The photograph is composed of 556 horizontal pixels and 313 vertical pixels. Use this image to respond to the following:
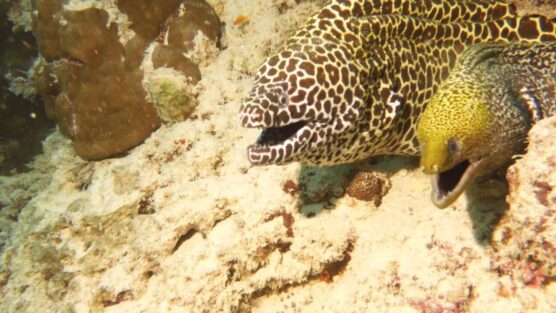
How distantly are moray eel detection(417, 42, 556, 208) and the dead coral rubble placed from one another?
386cm

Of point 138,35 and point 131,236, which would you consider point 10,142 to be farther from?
point 131,236

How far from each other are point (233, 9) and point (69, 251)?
4446mm

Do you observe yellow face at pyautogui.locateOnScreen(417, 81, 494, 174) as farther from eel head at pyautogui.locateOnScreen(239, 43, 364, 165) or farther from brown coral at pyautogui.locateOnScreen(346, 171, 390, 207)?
brown coral at pyautogui.locateOnScreen(346, 171, 390, 207)

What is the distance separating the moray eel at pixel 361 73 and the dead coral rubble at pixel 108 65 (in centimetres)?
269

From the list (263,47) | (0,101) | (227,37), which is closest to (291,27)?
(263,47)

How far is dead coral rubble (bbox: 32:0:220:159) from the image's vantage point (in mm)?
5773

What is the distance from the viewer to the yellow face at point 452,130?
241 cm

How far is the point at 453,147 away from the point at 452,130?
107 mm

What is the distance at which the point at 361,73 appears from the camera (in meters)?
3.51

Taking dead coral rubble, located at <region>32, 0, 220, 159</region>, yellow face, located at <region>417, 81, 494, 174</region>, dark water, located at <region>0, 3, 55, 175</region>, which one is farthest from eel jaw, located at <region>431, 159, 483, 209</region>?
dark water, located at <region>0, 3, 55, 175</region>

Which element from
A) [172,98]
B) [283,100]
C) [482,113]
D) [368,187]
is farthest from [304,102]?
[172,98]

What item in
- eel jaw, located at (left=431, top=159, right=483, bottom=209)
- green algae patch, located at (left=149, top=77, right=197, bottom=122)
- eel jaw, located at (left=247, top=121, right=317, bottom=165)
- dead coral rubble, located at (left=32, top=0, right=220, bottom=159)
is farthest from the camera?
dead coral rubble, located at (left=32, top=0, right=220, bottom=159)

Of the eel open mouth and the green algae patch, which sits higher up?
the green algae patch

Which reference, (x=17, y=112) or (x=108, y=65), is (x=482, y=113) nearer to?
(x=108, y=65)
